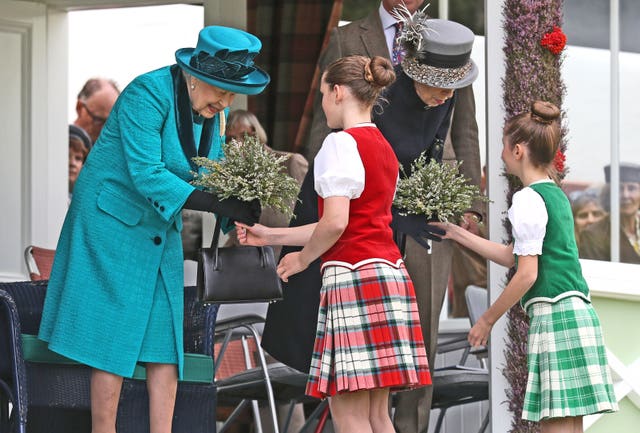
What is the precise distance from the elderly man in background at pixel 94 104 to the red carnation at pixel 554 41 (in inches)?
189

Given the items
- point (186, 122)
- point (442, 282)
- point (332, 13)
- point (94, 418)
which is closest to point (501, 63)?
point (442, 282)

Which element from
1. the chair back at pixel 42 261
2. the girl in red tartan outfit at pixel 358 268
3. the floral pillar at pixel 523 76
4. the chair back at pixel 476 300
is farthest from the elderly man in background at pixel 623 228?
the chair back at pixel 42 261

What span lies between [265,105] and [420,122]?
3.13m

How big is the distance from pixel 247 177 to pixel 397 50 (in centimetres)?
99

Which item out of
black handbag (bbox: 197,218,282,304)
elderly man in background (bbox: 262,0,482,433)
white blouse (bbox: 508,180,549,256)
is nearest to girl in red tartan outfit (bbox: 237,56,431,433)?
black handbag (bbox: 197,218,282,304)

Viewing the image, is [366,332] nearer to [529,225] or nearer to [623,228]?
[529,225]

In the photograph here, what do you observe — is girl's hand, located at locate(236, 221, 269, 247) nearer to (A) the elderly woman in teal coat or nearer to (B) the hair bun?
(A) the elderly woman in teal coat

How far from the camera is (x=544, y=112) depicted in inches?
191

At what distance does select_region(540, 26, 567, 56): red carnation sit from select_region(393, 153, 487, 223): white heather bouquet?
918 mm

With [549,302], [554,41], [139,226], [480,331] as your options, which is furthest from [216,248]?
[554,41]

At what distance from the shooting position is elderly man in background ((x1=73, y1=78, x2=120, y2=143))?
9.67 m

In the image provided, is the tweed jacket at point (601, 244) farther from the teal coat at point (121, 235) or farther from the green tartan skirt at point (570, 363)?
the teal coat at point (121, 235)

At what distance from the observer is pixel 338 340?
14.2 ft

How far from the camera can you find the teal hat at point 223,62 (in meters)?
4.42
